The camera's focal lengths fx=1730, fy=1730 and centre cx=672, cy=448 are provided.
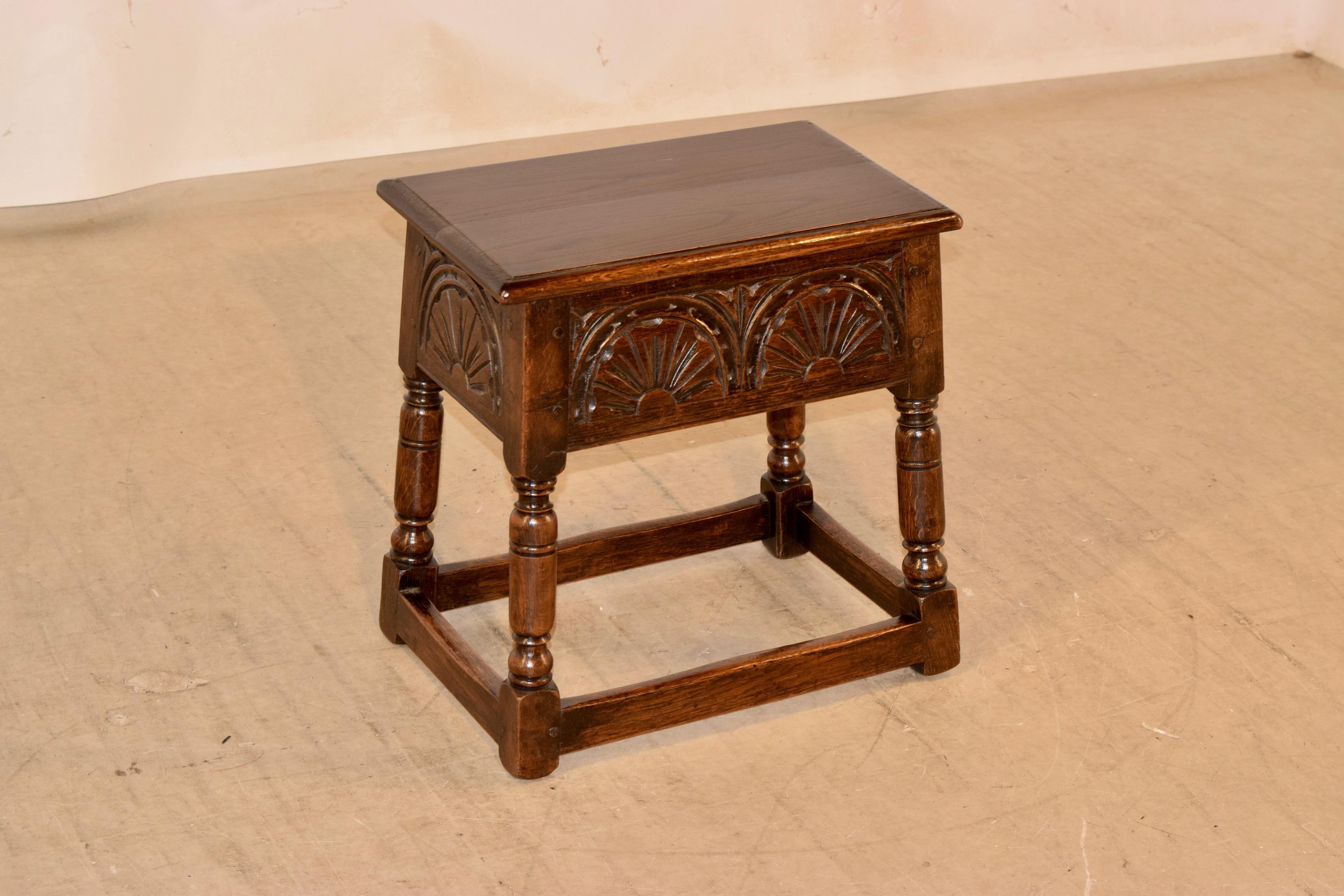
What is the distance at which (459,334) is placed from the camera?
2.25 meters

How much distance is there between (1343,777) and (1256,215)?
88.8 inches

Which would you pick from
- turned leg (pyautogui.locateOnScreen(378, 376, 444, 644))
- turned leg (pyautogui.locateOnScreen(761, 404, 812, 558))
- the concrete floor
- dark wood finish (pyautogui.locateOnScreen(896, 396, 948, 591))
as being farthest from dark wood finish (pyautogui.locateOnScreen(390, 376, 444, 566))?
dark wood finish (pyautogui.locateOnScreen(896, 396, 948, 591))

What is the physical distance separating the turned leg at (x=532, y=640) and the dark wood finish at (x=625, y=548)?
31 cm

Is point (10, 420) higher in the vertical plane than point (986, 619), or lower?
higher

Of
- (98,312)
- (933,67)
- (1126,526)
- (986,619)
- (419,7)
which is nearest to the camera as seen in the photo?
(986,619)

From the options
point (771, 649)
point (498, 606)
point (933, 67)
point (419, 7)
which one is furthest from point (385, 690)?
point (933, 67)

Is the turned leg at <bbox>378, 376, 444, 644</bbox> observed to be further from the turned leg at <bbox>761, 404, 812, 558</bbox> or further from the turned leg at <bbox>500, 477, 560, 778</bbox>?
the turned leg at <bbox>761, 404, 812, 558</bbox>

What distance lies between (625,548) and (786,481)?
287mm

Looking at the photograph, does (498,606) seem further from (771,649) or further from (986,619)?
(986,619)

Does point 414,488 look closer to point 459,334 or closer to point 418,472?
point 418,472

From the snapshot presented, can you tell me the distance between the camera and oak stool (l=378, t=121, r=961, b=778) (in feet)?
6.93

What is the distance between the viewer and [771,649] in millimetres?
2477

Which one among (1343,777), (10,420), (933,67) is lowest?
(1343,777)

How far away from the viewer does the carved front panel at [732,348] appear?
6.98 ft
